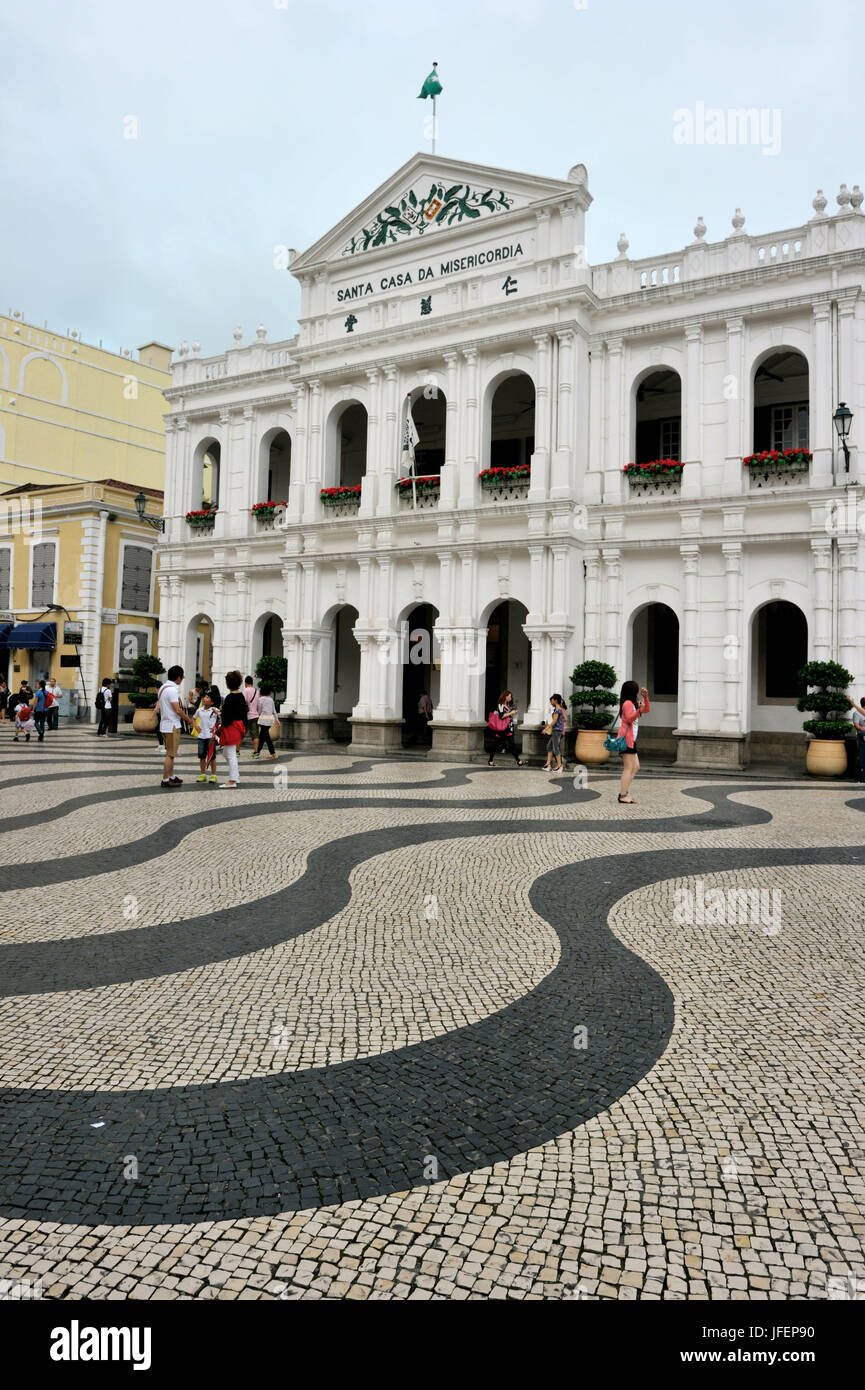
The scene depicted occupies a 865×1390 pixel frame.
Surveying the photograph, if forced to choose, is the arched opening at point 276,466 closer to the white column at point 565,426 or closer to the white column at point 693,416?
the white column at point 565,426

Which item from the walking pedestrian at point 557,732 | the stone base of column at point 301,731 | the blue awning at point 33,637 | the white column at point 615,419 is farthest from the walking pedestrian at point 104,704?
the white column at point 615,419

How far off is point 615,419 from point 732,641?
6.11 metres

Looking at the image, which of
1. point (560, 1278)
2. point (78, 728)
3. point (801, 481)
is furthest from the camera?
point (78, 728)

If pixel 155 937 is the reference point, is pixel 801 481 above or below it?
above

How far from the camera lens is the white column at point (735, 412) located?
723 inches

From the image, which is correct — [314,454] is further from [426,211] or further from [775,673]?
[775,673]

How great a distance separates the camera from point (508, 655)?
24.5m

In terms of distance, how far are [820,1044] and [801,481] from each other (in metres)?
16.4

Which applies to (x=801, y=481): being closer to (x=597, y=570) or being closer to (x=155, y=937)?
(x=597, y=570)

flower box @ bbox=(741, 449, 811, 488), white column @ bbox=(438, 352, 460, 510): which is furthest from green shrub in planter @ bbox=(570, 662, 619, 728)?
white column @ bbox=(438, 352, 460, 510)

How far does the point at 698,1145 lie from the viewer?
305cm

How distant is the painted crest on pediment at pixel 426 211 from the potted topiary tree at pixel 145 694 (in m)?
13.4

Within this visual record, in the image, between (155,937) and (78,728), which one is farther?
(78,728)
